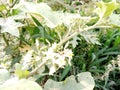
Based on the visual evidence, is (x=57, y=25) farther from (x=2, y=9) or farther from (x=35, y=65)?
(x=2, y=9)

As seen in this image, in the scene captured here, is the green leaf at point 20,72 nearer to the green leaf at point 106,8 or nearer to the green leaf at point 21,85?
the green leaf at point 21,85

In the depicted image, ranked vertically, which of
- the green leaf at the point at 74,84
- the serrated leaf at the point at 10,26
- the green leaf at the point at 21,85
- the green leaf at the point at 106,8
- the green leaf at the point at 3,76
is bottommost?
the green leaf at the point at 74,84

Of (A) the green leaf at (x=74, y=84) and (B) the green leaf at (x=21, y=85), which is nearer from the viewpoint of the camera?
(B) the green leaf at (x=21, y=85)

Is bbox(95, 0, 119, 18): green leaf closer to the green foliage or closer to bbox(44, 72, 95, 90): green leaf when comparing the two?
the green foliage

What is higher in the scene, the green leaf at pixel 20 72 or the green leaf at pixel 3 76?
the green leaf at pixel 20 72

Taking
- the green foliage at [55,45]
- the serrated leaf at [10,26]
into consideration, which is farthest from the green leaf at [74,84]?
the serrated leaf at [10,26]

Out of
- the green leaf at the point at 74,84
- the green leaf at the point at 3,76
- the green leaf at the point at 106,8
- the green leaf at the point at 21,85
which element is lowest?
the green leaf at the point at 74,84

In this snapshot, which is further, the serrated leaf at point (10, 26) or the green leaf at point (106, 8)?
the serrated leaf at point (10, 26)

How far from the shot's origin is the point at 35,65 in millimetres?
1232

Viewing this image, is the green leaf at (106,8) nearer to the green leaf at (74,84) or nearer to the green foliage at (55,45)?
the green foliage at (55,45)

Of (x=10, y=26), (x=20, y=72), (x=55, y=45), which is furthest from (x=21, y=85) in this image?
(x=10, y=26)

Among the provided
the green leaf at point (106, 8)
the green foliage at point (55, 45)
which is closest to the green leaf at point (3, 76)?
the green foliage at point (55, 45)

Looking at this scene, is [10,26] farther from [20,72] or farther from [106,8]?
[106,8]

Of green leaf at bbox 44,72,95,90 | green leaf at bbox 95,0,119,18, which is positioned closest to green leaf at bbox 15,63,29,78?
green leaf at bbox 44,72,95,90
